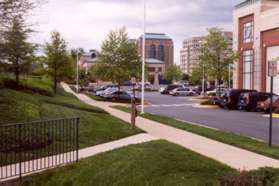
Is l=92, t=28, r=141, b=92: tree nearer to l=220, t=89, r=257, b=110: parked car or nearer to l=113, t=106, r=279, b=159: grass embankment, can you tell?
l=220, t=89, r=257, b=110: parked car

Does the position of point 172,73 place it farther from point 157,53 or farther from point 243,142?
point 243,142

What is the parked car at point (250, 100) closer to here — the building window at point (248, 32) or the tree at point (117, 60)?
the tree at point (117, 60)

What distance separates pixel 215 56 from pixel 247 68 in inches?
559

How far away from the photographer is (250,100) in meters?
31.5

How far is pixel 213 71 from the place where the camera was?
131 ft

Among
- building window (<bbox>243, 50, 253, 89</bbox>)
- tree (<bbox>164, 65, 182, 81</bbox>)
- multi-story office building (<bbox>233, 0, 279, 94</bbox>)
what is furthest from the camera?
tree (<bbox>164, 65, 182, 81</bbox>)

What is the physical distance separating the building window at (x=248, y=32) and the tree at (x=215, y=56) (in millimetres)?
12738

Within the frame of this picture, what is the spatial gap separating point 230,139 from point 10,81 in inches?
789

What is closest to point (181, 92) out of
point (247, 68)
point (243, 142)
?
point (247, 68)

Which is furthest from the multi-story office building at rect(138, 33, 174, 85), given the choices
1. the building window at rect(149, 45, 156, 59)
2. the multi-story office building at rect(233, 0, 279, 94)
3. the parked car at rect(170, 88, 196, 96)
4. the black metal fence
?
the black metal fence

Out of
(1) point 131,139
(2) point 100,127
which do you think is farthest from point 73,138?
(2) point 100,127

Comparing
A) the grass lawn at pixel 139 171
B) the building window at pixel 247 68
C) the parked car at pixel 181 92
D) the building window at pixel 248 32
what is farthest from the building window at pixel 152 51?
the grass lawn at pixel 139 171

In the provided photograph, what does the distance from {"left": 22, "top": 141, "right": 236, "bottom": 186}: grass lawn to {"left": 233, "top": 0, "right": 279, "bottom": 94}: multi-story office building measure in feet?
126

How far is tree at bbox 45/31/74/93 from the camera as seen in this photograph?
43688mm
